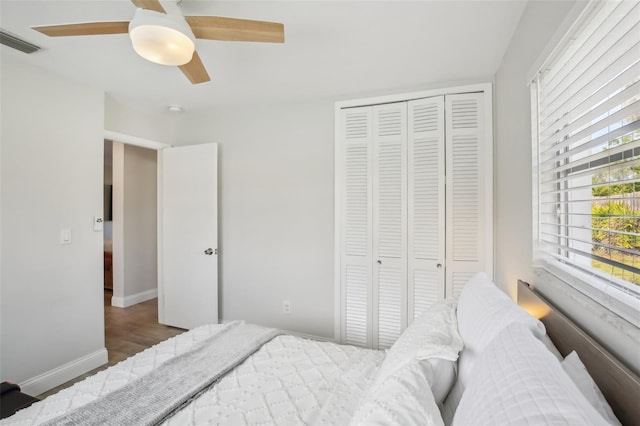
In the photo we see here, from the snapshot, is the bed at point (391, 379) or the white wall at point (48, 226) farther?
the white wall at point (48, 226)

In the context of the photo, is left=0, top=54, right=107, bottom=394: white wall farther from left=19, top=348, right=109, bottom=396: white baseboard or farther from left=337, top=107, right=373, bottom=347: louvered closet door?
left=337, top=107, right=373, bottom=347: louvered closet door

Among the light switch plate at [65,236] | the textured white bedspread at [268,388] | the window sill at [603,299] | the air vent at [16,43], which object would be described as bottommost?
the textured white bedspread at [268,388]

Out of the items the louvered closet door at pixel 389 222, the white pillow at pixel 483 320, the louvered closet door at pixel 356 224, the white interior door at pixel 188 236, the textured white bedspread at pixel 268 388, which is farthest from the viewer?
the white interior door at pixel 188 236

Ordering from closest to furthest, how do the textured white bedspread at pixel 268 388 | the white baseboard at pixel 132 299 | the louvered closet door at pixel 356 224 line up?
the textured white bedspread at pixel 268 388 < the louvered closet door at pixel 356 224 < the white baseboard at pixel 132 299

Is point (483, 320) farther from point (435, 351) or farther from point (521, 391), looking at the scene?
point (521, 391)

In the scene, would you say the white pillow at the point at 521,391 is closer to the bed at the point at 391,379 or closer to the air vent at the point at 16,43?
the bed at the point at 391,379

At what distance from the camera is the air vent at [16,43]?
72.3 inches

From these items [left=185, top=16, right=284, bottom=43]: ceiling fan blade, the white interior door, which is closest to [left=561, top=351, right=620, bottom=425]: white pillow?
[left=185, top=16, right=284, bottom=43]: ceiling fan blade

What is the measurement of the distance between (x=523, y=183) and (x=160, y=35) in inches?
79.3

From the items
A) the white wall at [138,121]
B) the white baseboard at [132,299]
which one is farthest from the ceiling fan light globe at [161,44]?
the white baseboard at [132,299]

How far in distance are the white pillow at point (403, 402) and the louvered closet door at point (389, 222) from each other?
1.73 meters

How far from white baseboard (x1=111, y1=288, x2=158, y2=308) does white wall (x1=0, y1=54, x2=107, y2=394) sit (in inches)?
64.9

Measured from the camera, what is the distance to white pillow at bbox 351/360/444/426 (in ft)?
2.57

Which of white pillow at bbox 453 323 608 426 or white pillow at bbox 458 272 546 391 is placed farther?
white pillow at bbox 458 272 546 391
